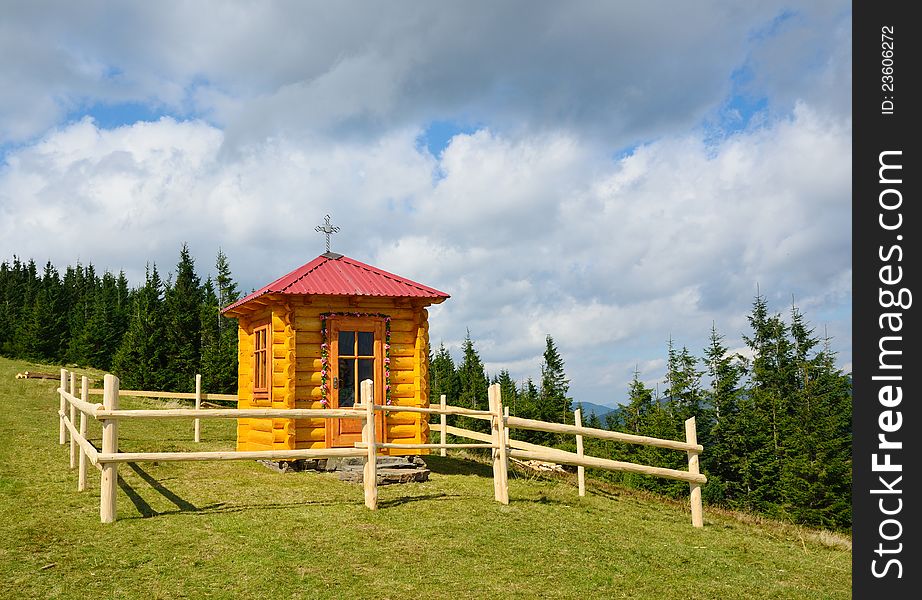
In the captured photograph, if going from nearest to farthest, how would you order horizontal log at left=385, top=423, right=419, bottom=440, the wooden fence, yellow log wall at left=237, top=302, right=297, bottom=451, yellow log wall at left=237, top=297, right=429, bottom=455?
1. the wooden fence
2. yellow log wall at left=237, top=302, right=297, bottom=451
3. yellow log wall at left=237, top=297, right=429, bottom=455
4. horizontal log at left=385, top=423, right=419, bottom=440

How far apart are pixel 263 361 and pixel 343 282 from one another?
254 centimetres

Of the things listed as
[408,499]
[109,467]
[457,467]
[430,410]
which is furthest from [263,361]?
[109,467]

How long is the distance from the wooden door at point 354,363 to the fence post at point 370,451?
3.77m

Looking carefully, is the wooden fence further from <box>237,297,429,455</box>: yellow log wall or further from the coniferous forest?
the coniferous forest

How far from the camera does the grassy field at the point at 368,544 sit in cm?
629

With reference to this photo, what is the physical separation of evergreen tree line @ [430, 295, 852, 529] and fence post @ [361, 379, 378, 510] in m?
23.9

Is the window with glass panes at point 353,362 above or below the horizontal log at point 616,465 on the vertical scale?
above

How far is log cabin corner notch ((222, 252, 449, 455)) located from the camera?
13.2 m

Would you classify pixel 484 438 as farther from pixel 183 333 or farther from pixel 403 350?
pixel 183 333

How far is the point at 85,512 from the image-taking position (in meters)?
8.70

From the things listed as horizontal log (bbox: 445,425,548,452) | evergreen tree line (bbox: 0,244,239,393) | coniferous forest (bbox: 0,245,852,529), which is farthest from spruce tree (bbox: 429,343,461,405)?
horizontal log (bbox: 445,425,548,452)

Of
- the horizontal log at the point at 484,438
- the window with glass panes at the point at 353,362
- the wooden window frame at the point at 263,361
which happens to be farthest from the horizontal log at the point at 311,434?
the horizontal log at the point at 484,438

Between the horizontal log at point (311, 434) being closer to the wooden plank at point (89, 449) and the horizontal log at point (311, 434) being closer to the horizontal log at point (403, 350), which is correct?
the horizontal log at point (403, 350)

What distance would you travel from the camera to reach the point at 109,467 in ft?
26.5
